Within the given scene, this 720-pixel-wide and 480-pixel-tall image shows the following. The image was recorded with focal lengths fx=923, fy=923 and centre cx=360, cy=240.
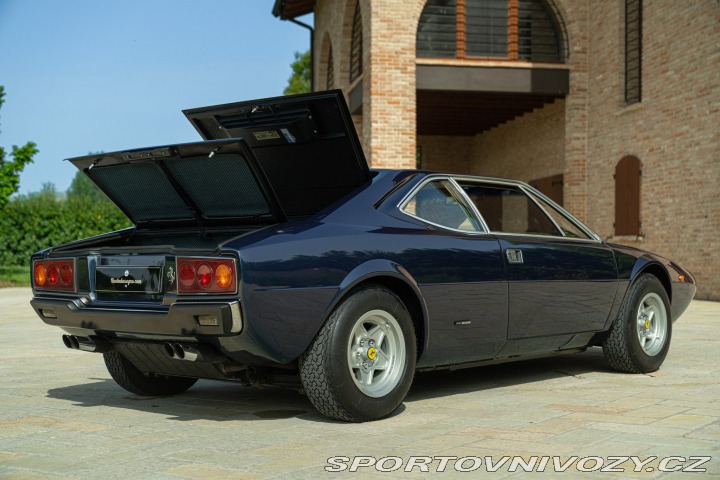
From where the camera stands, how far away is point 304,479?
368cm

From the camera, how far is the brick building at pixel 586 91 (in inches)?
624

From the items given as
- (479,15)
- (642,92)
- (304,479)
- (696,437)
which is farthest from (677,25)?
(304,479)

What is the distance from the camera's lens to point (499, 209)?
21.0ft

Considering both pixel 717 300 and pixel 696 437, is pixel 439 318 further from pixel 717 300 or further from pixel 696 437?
pixel 717 300

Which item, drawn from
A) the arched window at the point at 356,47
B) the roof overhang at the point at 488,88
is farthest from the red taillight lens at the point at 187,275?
the arched window at the point at 356,47

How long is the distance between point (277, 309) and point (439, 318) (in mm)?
1137

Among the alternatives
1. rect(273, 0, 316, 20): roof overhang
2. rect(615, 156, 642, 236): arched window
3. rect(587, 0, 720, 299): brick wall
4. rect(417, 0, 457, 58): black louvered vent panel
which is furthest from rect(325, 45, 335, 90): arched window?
rect(615, 156, 642, 236): arched window

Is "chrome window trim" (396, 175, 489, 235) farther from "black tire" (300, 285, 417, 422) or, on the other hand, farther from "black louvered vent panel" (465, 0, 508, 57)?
"black louvered vent panel" (465, 0, 508, 57)

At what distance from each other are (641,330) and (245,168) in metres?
3.49

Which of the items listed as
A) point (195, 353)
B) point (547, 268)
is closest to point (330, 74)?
point (547, 268)

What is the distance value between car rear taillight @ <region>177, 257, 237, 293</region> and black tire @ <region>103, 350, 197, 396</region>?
4.74 feet

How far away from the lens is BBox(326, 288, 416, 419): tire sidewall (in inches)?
186

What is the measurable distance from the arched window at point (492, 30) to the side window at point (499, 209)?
1334cm

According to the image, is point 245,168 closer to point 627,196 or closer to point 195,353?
point 195,353
